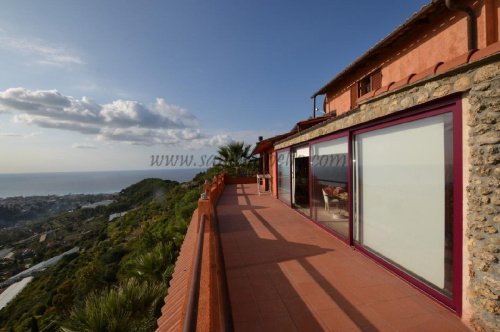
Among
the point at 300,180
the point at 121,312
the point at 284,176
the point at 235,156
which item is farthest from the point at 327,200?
the point at 235,156

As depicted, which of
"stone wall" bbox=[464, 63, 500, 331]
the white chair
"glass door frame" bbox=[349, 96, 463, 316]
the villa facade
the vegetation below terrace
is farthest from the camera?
the white chair

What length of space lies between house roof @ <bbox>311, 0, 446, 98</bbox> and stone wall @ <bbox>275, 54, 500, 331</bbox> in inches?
171

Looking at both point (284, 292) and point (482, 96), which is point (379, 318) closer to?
point (284, 292)

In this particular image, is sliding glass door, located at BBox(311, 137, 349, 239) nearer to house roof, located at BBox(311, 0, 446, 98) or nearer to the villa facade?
the villa facade

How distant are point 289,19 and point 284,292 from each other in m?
10.9

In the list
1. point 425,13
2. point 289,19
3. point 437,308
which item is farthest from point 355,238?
point 289,19

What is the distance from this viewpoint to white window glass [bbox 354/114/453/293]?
3160mm

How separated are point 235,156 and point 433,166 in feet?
68.6

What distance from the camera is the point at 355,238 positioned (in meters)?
5.23

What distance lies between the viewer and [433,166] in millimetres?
3297

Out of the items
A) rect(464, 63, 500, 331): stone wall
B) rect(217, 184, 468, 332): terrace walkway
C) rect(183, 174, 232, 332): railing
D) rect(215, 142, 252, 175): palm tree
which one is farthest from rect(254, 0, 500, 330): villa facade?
rect(215, 142, 252, 175): palm tree

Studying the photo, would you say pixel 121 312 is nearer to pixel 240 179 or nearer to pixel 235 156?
pixel 240 179

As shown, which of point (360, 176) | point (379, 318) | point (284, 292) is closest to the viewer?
point (379, 318)

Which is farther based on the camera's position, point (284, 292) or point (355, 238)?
point (355, 238)
